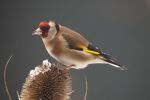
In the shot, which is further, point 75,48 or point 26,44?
point 26,44

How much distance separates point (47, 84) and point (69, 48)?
0.33 metres

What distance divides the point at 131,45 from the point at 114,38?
0.90 feet

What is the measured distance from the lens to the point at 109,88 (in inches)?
188

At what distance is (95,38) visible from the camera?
4793 mm

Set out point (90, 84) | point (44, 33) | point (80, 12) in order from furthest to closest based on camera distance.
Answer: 1. point (80, 12)
2. point (90, 84)
3. point (44, 33)

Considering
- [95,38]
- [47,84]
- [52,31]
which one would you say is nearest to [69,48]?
[52,31]

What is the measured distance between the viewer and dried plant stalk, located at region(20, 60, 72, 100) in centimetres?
230

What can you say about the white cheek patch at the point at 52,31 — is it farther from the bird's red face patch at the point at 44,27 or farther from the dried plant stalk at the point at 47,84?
the dried plant stalk at the point at 47,84

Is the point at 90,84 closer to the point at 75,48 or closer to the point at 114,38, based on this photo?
→ the point at 114,38

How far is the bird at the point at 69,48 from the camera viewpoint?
8.39ft

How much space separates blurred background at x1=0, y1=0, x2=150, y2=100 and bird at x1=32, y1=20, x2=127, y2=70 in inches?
69.6

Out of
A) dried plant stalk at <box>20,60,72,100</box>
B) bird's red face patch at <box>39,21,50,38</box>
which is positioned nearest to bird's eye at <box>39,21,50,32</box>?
bird's red face patch at <box>39,21,50,38</box>

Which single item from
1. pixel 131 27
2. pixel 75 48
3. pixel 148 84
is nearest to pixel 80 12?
pixel 131 27

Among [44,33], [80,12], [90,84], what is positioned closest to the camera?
[44,33]
